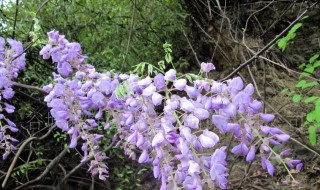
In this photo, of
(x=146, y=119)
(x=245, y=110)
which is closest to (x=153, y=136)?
(x=146, y=119)

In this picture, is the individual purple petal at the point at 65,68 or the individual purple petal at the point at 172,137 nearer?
the individual purple petal at the point at 172,137

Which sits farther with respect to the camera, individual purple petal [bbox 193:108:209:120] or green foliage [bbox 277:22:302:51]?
green foliage [bbox 277:22:302:51]

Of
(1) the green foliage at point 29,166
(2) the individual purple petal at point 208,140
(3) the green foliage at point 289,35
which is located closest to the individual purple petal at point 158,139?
(2) the individual purple petal at point 208,140

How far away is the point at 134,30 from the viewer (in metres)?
3.02

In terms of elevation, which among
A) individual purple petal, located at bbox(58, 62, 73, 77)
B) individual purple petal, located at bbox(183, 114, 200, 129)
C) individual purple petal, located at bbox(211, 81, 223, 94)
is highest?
individual purple petal, located at bbox(58, 62, 73, 77)

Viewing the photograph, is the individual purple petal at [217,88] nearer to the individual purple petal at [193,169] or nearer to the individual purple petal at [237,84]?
the individual purple petal at [237,84]

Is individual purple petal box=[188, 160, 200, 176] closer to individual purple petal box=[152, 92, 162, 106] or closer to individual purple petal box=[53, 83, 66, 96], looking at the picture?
individual purple petal box=[152, 92, 162, 106]

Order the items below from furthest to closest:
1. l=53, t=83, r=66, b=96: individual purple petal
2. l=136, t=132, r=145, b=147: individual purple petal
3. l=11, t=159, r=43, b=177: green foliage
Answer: l=11, t=159, r=43, b=177: green foliage → l=53, t=83, r=66, b=96: individual purple petal → l=136, t=132, r=145, b=147: individual purple petal

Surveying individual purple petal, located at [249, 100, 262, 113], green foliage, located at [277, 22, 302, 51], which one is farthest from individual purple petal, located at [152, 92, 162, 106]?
green foliage, located at [277, 22, 302, 51]

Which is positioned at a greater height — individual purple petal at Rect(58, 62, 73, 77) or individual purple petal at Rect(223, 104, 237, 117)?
individual purple petal at Rect(58, 62, 73, 77)

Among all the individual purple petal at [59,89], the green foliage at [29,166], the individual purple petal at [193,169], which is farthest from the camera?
the green foliage at [29,166]

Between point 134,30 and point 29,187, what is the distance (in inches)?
57.5

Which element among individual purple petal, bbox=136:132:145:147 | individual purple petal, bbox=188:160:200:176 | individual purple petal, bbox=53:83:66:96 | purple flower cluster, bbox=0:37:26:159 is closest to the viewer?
individual purple petal, bbox=188:160:200:176

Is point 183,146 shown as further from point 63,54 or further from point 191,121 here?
point 63,54
